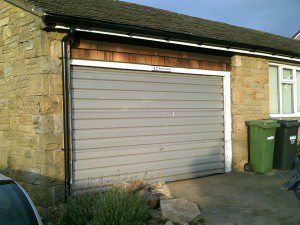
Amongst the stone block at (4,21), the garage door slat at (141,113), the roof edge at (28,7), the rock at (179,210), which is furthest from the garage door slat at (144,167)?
the stone block at (4,21)

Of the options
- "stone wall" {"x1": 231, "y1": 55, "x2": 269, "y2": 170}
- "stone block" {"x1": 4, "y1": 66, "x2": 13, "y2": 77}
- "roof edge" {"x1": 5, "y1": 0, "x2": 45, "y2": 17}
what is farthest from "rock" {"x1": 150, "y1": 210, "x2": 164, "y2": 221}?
"stone wall" {"x1": 231, "y1": 55, "x2": 269, "y2": 170}

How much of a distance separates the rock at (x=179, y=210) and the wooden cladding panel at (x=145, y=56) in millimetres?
2877

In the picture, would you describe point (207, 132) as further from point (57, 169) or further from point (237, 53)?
point (57, 169)

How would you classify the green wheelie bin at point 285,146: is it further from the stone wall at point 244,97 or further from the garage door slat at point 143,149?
the garage door slat at point 143,149

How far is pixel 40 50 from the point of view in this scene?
249 inches

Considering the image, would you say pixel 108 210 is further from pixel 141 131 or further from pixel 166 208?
pixel 141 131

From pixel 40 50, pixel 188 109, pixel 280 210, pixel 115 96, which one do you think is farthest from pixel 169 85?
pixel 280 210

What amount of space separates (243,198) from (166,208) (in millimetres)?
1815

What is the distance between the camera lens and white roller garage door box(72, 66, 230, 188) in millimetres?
6840

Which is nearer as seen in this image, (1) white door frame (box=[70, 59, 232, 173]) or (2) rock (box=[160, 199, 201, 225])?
(2) rock (box=[160, 199, 201, 225])

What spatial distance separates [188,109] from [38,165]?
3.65 metres

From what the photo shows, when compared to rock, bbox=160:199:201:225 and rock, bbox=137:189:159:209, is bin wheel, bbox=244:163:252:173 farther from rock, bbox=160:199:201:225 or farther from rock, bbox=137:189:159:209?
rock, bbox=137:189:159:209

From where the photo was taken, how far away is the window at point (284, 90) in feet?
35.5

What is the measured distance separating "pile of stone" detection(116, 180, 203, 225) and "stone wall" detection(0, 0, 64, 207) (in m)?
1.28
